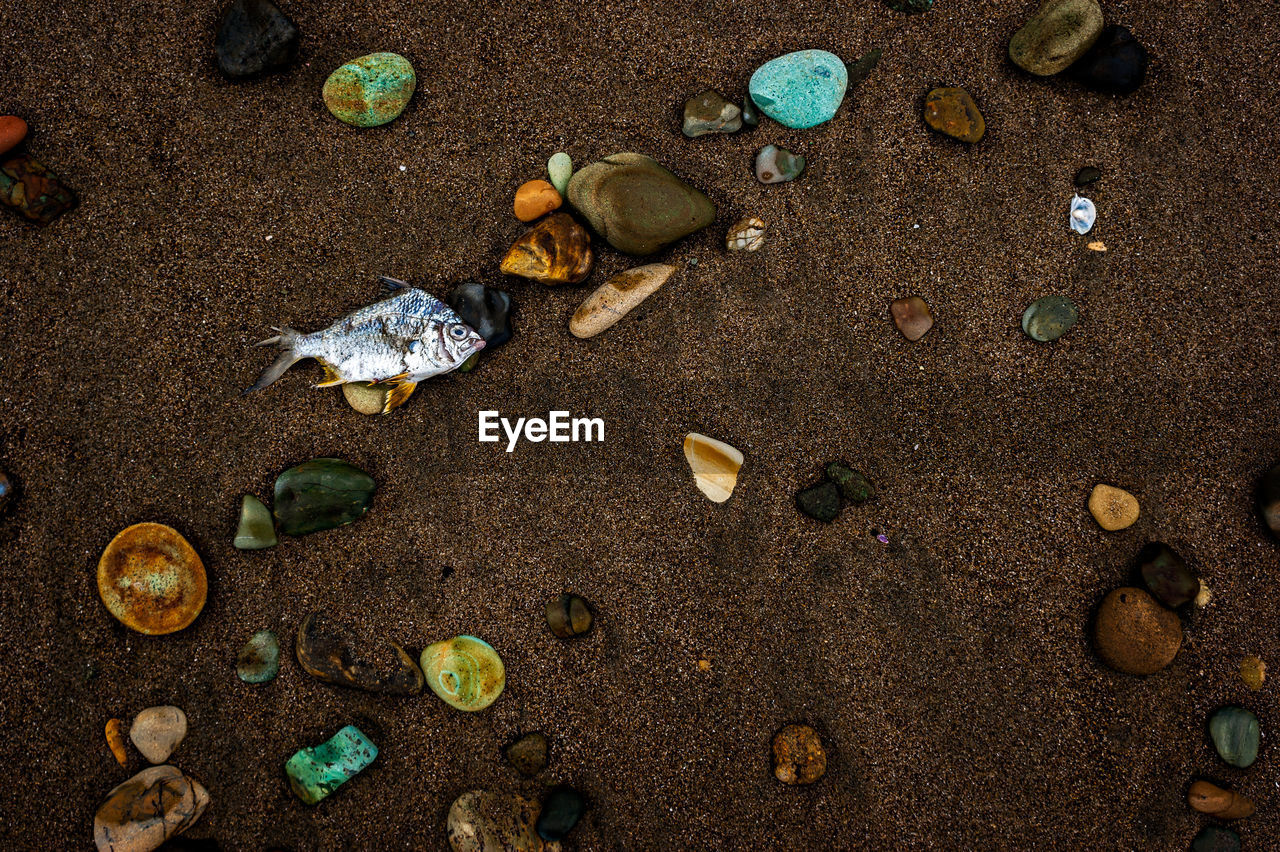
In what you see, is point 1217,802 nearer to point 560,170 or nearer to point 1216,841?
point 1216,841

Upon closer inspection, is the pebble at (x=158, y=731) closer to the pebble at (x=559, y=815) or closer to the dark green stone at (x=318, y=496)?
the dark green stone at (x=318, y=496)

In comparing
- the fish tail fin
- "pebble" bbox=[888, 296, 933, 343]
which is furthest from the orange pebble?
"pebble" bbox=[888, 296, 933, 343]

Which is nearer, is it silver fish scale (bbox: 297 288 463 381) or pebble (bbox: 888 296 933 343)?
silver fish scale (bbox: 297 288 463 381)

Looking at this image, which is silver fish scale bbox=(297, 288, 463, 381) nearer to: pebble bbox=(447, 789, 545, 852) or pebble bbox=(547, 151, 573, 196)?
pebble bbox=(547, 151, 573, 196)

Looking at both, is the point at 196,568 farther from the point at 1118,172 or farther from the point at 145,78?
the point at 1118,172

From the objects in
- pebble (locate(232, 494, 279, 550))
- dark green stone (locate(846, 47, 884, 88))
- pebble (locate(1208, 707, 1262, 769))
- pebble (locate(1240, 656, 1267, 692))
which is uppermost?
dark green stone (locate(846, 47, 884, 88))

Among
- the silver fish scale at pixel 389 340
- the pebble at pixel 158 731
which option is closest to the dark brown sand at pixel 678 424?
the pebble at pixel 158 731

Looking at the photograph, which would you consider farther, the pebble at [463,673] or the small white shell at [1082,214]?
the small white shell at [1082,214]
